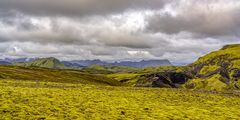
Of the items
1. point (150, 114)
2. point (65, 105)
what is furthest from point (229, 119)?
point (65, 105)

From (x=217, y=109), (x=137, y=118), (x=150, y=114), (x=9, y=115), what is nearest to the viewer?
(x=9, y=115)

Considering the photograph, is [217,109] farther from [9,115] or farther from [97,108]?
[9,115]

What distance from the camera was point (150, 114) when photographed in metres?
32.4

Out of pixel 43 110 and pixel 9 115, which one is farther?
pixel 43 110

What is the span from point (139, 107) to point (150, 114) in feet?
14.8

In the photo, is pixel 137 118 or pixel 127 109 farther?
pixel 127 109

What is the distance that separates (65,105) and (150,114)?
34.5 ft

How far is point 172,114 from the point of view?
109 ft

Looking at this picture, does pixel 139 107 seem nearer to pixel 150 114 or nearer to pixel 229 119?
pixel 150 114

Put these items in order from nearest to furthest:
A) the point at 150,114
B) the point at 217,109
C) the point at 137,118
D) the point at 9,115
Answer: the point at 9,115 → the point at 137,118 → the point at 150,114 → the point at 217,109

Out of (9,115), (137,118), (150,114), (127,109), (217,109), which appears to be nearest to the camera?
(9,115)

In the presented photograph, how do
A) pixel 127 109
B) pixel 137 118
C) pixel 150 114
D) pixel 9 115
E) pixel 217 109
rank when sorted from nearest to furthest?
pixel 9 115 → pixel 137 118 → pixel 150 114 → pixel 127 109 → pixel 217 109

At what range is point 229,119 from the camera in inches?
1282

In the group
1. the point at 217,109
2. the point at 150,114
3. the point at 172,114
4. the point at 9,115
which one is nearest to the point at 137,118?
the point at 150,114
